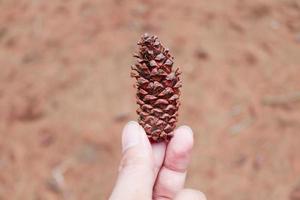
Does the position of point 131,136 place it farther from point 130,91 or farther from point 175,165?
point 130,91

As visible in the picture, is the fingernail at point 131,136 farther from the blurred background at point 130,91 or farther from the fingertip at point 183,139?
the blurred background at point 130,91

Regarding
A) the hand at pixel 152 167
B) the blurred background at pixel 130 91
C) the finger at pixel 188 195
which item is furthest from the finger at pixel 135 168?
the blurred background at pixel 130 91

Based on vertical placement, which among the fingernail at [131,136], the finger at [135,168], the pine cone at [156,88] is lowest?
the finger at [135,168]

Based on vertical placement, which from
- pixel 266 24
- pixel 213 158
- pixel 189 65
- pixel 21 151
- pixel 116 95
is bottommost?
pixel 21 151

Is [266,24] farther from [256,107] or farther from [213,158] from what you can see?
[213,158]

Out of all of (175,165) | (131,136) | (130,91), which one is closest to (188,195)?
(175,165)

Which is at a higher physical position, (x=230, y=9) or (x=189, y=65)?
(x=230, y=9)

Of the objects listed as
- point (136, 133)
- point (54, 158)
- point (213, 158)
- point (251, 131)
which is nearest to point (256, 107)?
point (251, 131)
